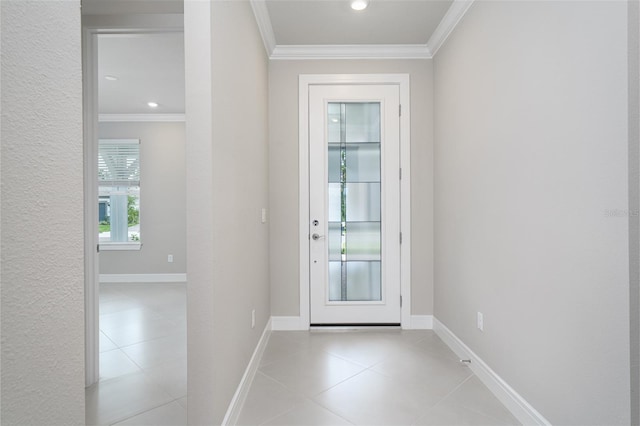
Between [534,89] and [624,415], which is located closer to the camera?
[624,415]

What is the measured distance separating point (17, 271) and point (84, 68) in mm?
2210

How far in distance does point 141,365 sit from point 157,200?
3405mm

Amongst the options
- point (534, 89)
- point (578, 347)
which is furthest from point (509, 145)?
point (578, 347)

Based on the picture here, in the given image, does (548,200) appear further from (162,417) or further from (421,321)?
(162,417)

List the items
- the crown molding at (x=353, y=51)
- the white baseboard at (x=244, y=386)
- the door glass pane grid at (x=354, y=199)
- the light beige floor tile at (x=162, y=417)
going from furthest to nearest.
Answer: the door glass pane grid at (x=354, y=199)
the crown molding at (x=353, y=51)
the light beige floor tile at (x=162, y=417)
the white baseboard at (x=244, y=386)

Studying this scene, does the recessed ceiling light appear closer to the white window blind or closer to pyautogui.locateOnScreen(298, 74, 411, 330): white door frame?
pyautogui.locateOnScreen(298, 74, 411, 330): white door frame

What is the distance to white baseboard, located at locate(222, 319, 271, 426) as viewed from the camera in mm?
1654

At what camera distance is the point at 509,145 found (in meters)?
1.85

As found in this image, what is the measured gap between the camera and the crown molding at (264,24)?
2350mm

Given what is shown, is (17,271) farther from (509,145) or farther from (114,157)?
(114,157)

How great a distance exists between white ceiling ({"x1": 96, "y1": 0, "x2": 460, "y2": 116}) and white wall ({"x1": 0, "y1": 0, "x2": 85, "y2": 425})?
206 centimetres

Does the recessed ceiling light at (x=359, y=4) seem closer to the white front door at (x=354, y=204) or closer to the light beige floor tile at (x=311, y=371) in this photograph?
the white front door at (x=354, y=204)

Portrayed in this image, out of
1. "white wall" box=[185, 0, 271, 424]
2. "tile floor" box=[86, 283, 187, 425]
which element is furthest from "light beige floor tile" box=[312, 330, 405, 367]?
"tile floor" box=[86, 283, 187, 425]

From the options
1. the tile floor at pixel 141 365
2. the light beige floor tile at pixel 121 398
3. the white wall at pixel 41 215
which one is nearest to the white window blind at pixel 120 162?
the tile floor at pixel 141 365
